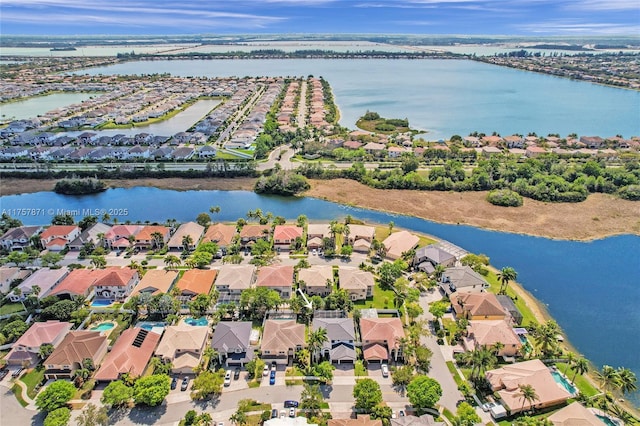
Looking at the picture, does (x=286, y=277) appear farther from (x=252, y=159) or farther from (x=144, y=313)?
(x=252, y=159)

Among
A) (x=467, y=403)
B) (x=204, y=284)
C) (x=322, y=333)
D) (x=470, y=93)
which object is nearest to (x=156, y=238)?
(x=204, y=284)

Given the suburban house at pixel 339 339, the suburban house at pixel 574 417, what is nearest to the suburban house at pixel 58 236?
the suburban house at pixel 339 339

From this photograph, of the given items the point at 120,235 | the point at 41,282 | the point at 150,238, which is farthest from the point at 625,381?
the point at 120,235

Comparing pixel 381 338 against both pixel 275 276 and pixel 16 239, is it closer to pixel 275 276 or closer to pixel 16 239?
pixel 275 276

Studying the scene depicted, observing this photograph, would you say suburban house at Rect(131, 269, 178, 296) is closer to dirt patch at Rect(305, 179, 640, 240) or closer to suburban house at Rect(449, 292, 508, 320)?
suburban house at Rect(449, 292, 508, 320)

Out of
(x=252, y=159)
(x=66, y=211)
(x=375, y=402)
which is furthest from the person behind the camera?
(x=252, y=159)

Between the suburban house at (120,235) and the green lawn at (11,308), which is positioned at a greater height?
the suburban house at (120,235)

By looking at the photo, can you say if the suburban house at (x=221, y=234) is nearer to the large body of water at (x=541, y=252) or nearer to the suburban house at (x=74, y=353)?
the large body of water at (x=541, y=252)
